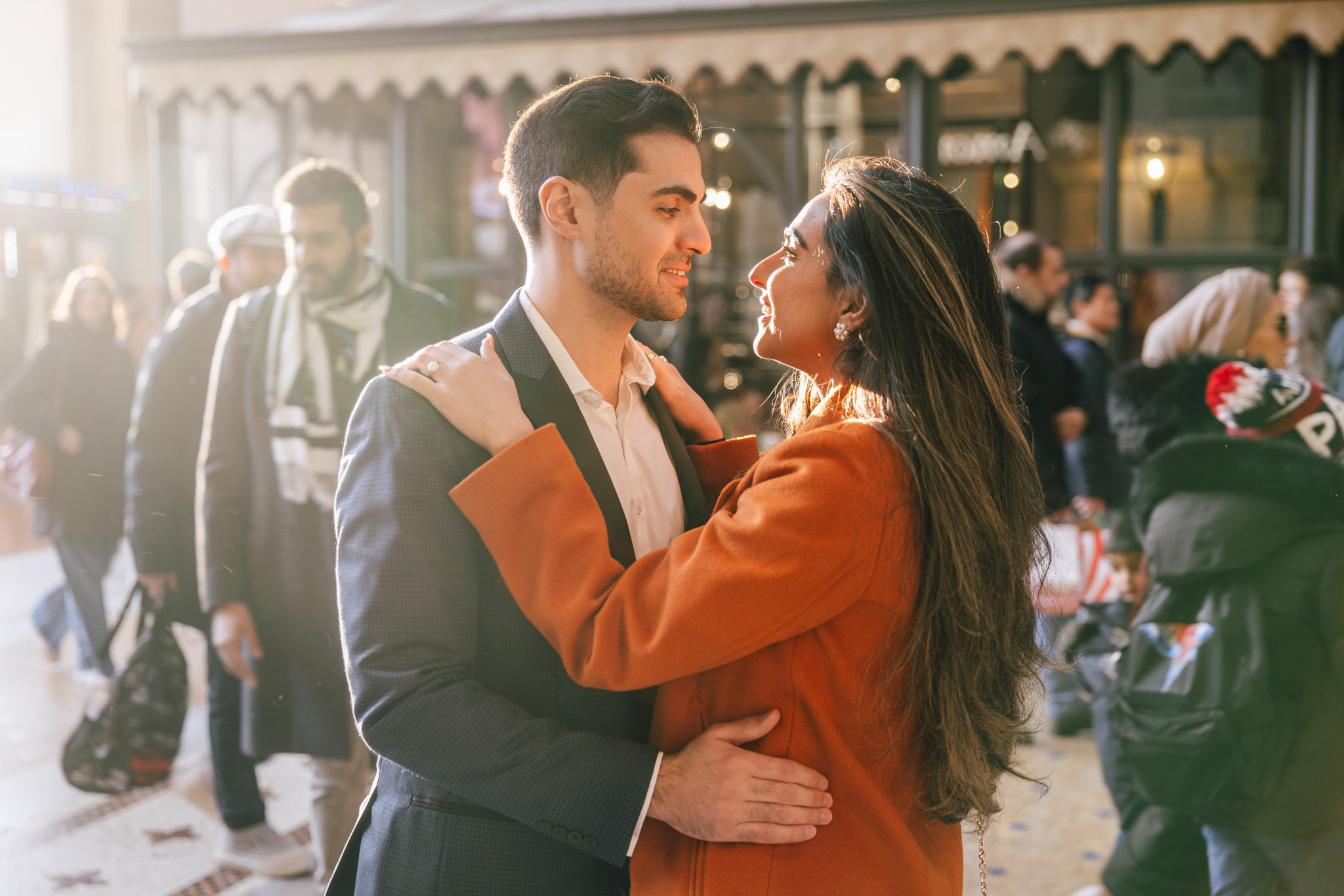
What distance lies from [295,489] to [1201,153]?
5147 mm

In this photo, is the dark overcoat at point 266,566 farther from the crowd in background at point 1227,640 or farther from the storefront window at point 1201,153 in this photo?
the storefront window at point 1201,153

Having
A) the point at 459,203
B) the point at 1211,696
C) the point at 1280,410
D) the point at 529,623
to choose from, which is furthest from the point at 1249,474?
the point at 459,203

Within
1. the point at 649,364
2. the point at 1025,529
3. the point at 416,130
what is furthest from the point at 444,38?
the point at 1025,529

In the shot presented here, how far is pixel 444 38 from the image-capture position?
6074 mm

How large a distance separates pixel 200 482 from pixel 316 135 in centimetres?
452

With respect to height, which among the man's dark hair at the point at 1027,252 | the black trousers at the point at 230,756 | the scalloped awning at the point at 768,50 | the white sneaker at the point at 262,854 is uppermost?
the scalloped awning at the point at 768,50

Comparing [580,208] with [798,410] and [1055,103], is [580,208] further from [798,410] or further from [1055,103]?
[1055,103]

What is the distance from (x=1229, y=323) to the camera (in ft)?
11.1

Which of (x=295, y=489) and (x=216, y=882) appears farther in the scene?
(x=216, y=882)

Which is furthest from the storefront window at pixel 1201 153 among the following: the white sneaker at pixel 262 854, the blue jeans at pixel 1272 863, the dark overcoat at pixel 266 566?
the white sneaker at pixel 262 854

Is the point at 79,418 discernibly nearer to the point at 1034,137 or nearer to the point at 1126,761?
the point at 1126,761

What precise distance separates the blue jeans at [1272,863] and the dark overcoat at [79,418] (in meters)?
5.00

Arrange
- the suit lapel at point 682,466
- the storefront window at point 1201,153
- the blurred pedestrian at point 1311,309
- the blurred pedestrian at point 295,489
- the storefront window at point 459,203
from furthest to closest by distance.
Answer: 1. the storefront window at point 459,203
2. the storefront window at point 1201,153
3. the blurred pedestrian at point 1311,309
4. the blurred pedestrian at point 295,489
5. the suit lapel at point 682,466

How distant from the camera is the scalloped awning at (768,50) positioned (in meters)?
5.06
